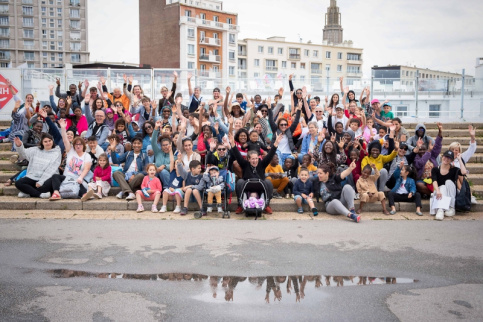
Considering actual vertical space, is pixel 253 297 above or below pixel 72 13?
below

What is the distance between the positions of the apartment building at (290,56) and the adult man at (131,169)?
6373cm

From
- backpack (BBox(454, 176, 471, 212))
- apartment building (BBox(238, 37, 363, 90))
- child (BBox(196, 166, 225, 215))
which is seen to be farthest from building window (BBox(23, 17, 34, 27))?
backpack (BBox(454, 176, 471, 212))

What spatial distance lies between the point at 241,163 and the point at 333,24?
19171cm

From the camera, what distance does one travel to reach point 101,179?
422 inches

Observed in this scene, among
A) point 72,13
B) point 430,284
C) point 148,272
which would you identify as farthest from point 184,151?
point 72,13

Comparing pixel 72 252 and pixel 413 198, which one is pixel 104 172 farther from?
pixel 413 198

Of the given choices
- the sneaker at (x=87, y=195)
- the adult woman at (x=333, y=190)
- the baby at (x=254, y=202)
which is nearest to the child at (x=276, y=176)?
the adult woman at (x=333, y=190)

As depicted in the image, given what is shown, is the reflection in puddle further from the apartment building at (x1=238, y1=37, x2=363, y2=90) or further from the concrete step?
the apartment building at (x1=238, y1=37, x2=363, y2=90)

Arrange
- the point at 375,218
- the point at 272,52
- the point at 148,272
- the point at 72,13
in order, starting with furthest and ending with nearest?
the point at 72,13
the point at 272,52
the point at 375,218
the point at 148,272

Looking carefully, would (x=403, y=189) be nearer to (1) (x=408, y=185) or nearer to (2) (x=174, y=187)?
(1) (x=408, y=185)

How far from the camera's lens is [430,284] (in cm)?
567

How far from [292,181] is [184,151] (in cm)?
271

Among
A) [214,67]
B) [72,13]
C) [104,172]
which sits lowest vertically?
[104,172]

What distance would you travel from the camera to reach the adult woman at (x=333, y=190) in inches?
380
